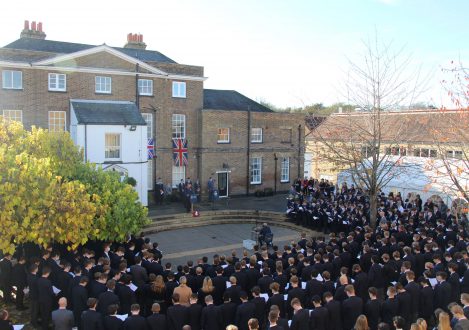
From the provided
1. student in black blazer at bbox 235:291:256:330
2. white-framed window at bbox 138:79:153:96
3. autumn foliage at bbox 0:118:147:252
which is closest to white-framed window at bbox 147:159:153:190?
white-framed window at bbox 138:79:153:96

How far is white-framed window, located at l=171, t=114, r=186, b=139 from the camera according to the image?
2906 centimetres

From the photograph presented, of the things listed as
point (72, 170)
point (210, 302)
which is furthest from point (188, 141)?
point (210, 302)

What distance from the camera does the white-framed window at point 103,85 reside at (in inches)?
1034

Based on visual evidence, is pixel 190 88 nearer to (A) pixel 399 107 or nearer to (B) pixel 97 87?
(B) pixel 97 87

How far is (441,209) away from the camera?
68.2 feet

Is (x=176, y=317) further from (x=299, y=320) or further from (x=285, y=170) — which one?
(x=285, y=170)

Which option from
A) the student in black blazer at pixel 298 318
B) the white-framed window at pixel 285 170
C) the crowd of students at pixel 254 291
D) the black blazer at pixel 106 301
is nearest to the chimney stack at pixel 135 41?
the white-framed window at pixel 285 170

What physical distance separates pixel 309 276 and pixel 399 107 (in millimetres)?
9235

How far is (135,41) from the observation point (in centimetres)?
3278

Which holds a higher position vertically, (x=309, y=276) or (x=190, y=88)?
(x=190, y=88)

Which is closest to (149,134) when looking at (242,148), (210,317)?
(242,148)

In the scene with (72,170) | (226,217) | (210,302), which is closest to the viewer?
(210,302)

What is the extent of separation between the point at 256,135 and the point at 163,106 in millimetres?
7506

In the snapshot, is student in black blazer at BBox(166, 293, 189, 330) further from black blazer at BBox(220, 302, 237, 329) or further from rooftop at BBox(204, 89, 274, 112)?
rooftop at BBox(204, 89, 274, 112)
